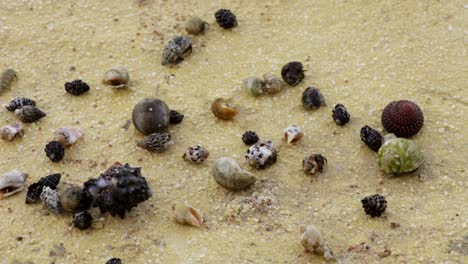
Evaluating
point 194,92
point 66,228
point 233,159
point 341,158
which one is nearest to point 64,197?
point 66,228

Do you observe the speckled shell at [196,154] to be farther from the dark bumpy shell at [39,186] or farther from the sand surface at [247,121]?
the dark bumpy shell at [39,186]

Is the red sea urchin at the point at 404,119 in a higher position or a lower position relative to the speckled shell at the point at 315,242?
higher

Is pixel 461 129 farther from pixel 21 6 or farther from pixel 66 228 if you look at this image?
pixel 21 6

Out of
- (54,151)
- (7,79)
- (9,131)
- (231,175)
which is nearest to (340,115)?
(231,175)

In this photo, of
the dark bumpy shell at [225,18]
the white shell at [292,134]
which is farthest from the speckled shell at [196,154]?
the dark bumpy shell at [225,18]

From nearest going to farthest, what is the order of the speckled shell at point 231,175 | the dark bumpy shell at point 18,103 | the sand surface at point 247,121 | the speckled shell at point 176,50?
the sand surface at point 247,121 → the speckled shell at point 231,175 → the dark bumpy shell at point 18,103 → the speckled shell at point 176,50

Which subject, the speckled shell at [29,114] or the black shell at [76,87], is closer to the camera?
the speckled shell at [29,114]
